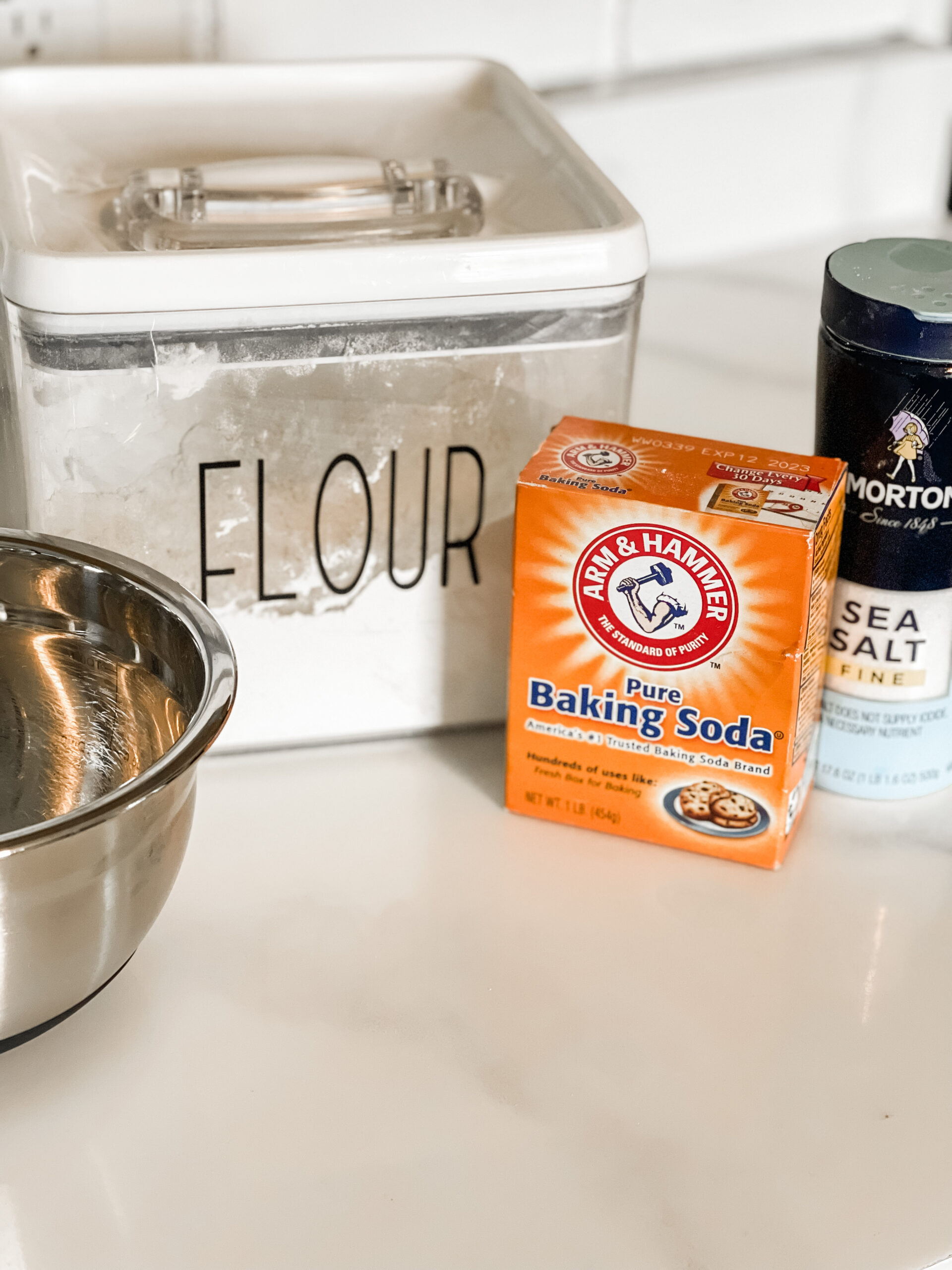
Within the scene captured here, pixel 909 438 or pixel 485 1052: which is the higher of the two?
pixel 909 438

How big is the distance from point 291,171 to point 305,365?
0.41ft

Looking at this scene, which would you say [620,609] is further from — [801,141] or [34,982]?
[801,141]

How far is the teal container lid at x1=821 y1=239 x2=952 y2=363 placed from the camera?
0.52 m

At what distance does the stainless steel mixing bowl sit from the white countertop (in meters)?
0.05

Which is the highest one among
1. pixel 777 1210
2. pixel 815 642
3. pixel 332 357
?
pixel 332 357

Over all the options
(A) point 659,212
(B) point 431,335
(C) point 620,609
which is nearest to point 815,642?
(C) point 620,609

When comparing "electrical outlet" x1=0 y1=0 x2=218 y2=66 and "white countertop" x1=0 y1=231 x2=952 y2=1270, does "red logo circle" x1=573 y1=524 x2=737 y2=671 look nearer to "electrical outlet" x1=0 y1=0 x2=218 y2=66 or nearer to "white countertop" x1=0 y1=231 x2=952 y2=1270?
"white countertop" x1=0 y1=231 x2=952 y2=1270

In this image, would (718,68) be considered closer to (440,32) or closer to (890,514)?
(440,32)

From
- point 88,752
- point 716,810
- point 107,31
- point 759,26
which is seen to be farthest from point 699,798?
point 759,26

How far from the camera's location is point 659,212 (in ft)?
3.52

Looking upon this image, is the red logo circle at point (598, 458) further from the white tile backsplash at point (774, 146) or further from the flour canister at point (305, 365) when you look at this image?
the white tile backsplash at point (774, 146)

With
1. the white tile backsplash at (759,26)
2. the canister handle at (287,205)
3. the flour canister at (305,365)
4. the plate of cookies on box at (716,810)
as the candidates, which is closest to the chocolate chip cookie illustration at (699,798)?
the plate of cookies on box at (716,810)

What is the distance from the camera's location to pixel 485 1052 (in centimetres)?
51

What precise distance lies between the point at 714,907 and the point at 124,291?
33 cm
